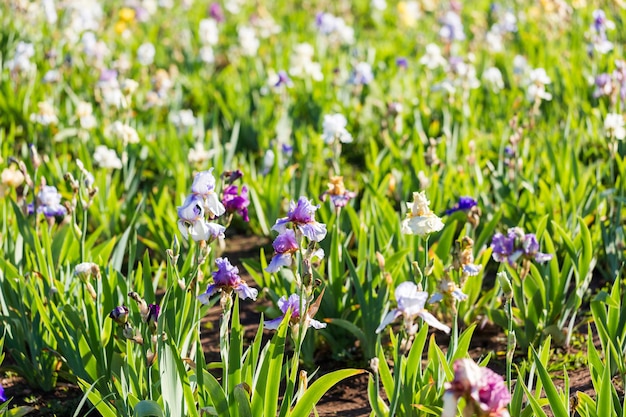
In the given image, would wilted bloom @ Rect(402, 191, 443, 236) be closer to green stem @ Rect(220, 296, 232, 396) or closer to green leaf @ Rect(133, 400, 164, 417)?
green stem @ Rect(220, 296, 232, 396)

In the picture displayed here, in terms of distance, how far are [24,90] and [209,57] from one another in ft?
5.19

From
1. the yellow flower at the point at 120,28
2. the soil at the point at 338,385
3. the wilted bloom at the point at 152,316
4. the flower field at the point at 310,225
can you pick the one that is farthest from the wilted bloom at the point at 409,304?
the yellow flower at the point at 120,28

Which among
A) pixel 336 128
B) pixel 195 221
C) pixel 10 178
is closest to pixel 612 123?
pixel 336 128

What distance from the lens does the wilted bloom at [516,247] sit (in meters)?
2.46

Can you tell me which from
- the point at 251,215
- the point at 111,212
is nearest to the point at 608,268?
the point at 251,215

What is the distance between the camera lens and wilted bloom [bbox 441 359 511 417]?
4.66 feet

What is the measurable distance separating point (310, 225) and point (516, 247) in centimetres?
81

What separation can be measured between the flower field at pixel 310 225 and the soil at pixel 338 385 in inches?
0.5

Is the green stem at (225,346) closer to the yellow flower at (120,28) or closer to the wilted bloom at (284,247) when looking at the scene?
the wilted bloom at (284,247)

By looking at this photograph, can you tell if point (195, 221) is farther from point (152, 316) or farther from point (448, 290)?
point (448, 290)

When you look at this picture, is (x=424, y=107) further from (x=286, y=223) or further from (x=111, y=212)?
(x=286, y=223)

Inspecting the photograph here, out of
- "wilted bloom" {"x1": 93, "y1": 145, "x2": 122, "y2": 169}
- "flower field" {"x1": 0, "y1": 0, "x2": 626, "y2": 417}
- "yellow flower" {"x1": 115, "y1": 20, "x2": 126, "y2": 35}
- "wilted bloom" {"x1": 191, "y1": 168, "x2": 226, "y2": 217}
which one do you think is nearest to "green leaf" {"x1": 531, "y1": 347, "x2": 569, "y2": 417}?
"flower field" {"x1": 0, "y1": 0, "x2": 626, "y2": 417}

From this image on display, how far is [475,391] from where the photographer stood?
4.69 ft

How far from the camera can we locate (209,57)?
6.13 m
